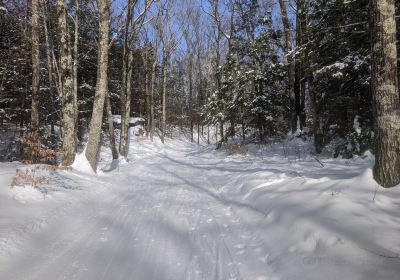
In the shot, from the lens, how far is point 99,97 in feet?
34.5

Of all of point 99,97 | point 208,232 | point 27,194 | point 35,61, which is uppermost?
point 35,61

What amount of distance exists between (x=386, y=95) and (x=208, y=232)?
3536 mm

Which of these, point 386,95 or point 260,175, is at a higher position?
point 386,95

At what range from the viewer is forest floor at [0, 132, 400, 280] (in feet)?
11.7

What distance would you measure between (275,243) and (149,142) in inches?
898

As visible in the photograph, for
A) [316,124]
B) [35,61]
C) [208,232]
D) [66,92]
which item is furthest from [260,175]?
[35,61]

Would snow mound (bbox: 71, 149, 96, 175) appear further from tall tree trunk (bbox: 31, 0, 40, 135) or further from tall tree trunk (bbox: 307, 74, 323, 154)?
tall tree trunk (bbox: 307, 74, 323, 154)

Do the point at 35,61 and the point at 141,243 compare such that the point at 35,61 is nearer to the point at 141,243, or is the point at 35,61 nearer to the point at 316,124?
the point at 141,243

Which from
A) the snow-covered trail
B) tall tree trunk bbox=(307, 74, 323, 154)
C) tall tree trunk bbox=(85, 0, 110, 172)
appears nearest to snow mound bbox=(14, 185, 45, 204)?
the snow-covered trail

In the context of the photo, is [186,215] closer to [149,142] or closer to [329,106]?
[329,106]

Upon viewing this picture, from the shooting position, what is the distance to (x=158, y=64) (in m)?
35.2

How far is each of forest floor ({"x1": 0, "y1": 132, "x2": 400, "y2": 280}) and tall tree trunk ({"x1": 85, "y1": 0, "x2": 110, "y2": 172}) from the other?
8.93 feet

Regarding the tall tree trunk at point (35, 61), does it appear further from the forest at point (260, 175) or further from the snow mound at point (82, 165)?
the snow mound at point (82, 165)

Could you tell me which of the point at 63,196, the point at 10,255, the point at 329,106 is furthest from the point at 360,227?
the point at 329,106
